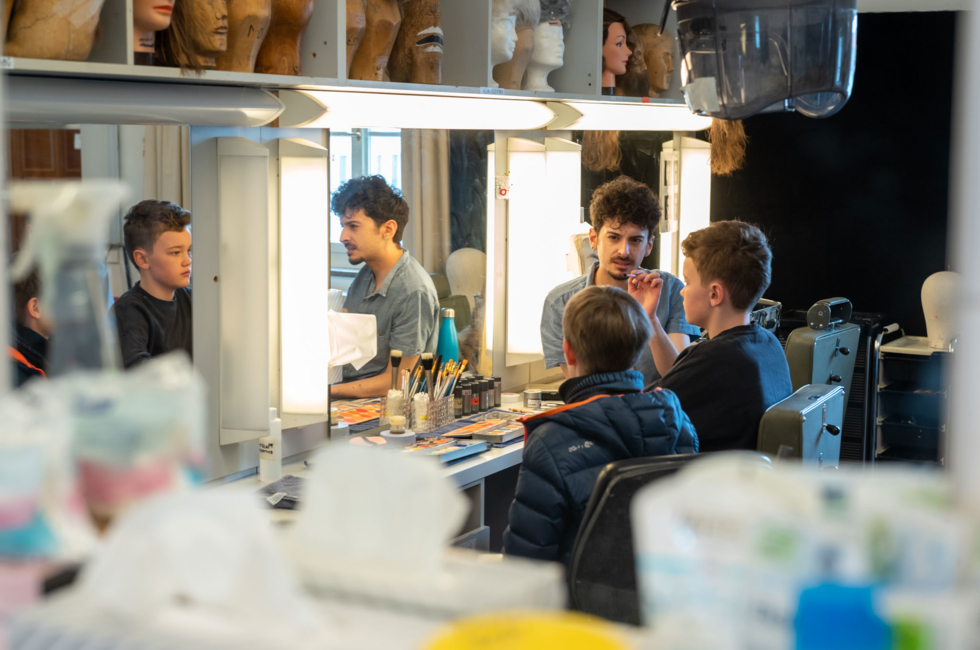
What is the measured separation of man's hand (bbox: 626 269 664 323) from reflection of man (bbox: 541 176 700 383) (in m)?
0.03

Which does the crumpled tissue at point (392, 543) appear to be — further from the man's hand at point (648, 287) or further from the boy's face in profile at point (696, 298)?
the man's hand at point (648, 287)

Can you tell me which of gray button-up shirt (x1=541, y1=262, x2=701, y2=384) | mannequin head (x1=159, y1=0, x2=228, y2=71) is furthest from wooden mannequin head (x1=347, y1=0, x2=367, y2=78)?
gray button-up shirt (x1=541, y1=262, x2=701, y2=384)

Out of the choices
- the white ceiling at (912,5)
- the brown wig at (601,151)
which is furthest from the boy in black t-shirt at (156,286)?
the white ceiling at (912,5)

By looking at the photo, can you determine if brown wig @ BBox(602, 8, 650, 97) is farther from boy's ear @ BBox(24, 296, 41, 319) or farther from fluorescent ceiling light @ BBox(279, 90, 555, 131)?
boy's ear @ BBox(24, 296, 41, 319)

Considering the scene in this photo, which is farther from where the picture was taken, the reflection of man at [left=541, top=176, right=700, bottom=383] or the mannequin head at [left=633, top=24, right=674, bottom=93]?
the mannequin head at [left=633, top=24, right=674, bottom=93]

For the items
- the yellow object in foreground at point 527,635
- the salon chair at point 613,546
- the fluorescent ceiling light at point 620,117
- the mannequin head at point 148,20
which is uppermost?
the fluorescent ceiling light at point 620,117

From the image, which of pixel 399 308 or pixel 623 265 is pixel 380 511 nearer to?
Result: pixel 399 308

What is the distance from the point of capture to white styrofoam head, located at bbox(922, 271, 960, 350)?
4.93 metres

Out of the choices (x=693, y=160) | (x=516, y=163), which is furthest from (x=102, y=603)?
(x=693, y=160)

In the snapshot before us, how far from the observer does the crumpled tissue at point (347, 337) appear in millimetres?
3037

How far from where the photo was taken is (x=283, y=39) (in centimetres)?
249

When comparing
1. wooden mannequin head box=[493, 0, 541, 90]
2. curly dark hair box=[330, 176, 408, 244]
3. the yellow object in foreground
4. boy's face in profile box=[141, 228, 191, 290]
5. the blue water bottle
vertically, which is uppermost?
wooden mannequin head box=[493, 0, 541, 90]

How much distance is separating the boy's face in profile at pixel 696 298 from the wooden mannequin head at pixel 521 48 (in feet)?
3.34

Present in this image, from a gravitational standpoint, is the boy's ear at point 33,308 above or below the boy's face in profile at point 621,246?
below
